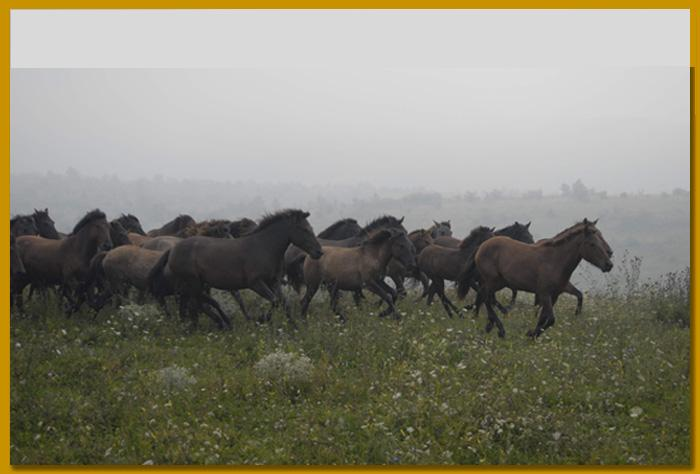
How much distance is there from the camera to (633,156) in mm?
12156

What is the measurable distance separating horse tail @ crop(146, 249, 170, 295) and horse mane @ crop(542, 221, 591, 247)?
6704 mm

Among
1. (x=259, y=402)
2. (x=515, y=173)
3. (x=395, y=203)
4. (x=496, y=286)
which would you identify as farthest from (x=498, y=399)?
(x=395, y=203)

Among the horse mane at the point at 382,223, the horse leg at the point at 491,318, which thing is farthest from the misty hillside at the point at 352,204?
the horse leg at the point at 491,318

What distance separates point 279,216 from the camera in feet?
40.6

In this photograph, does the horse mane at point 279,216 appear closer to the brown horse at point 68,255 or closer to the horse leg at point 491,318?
the brown horse at point 68,255

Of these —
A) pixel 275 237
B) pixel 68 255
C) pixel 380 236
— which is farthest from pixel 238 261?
pixel 68 255

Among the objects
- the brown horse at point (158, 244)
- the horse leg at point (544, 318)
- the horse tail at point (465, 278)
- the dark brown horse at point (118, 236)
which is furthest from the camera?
the dark brown horse at point (118, 236)

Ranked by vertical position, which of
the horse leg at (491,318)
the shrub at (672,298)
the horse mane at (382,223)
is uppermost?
the horse mane at (382,223)

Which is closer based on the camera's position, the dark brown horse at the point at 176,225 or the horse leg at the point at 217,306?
the horse leg at the point at 217,306

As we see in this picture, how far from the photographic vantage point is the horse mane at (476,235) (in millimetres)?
14844

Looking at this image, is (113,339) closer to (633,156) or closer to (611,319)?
(611,319)

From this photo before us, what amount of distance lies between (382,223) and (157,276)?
4830mm

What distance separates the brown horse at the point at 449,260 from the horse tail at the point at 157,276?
557 cm

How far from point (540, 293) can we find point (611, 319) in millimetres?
1697
